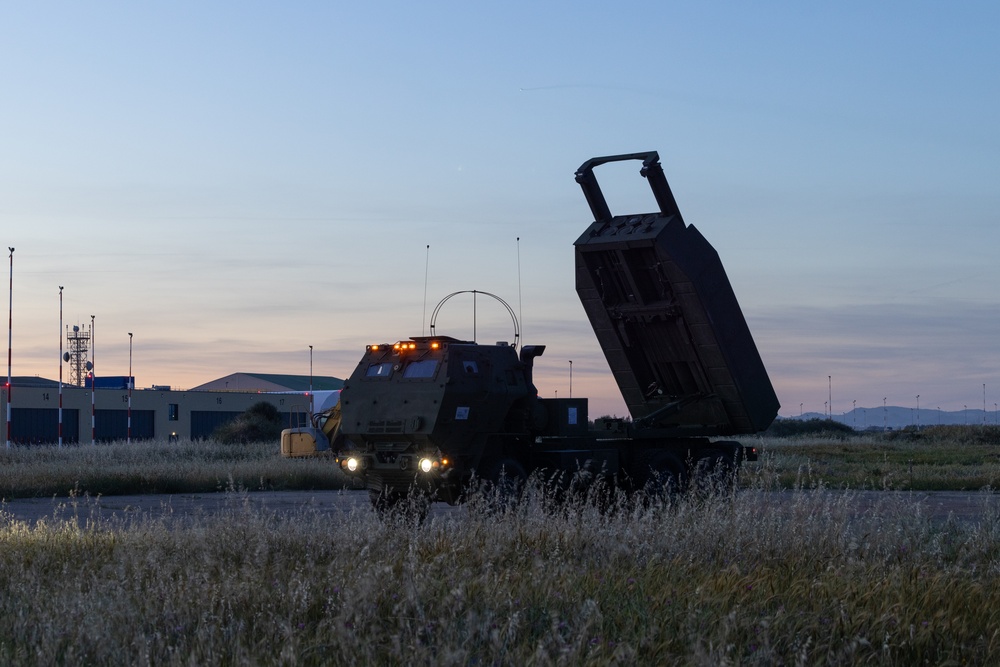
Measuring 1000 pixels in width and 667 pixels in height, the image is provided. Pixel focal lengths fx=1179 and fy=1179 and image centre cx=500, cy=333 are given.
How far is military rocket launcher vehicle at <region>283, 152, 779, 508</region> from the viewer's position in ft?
48.9

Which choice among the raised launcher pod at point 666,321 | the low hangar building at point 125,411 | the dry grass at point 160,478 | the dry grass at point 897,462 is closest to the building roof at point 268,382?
the low hangar building at point 125,411

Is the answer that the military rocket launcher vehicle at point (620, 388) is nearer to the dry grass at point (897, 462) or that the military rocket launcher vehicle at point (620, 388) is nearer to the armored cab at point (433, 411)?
the armored cab at point (433, 411)

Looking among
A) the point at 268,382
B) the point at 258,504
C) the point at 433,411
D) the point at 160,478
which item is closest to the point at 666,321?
the point at 433,411

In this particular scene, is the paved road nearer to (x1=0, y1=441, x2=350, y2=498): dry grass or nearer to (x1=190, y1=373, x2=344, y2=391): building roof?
(x1=0, y1=441, x2=350, y2=498): dry grass

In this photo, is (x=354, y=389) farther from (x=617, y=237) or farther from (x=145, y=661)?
(x=145, y=661)

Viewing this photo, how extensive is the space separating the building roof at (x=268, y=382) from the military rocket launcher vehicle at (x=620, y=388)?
79.9 metres

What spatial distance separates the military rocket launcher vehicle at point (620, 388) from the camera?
14.9 m

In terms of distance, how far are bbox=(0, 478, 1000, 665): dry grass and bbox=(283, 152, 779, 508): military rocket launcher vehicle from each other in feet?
14.8

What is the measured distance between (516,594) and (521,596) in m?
0.20

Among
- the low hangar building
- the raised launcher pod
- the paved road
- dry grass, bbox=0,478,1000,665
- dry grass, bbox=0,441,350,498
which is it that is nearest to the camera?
dry grass, bbox=0,478,1000,665

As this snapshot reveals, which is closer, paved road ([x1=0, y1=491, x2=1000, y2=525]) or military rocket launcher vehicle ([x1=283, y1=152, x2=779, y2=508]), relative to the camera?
military rocket launcher vehicle ([x1=283, y1=152, x2=779, y2=508])

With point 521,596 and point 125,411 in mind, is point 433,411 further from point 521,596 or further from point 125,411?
point 125,411

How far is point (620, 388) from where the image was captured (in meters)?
17.4

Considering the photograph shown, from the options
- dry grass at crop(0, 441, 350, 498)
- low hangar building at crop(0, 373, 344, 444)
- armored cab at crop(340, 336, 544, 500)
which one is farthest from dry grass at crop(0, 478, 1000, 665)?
low hangar building at crop(0, 373, 344, 444)
